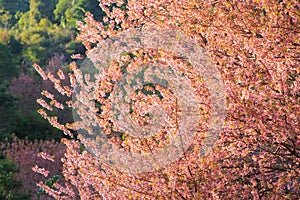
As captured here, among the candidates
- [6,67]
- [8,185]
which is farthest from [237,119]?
[6,67]

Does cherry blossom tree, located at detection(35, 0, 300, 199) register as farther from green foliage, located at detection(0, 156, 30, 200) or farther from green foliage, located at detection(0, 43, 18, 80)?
green foliage, located at detection(0, 43, 18, 80)

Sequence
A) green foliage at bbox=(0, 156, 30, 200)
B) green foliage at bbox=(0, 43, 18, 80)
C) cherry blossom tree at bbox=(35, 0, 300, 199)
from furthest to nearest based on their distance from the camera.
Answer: green foliage at bbox=(0, 43, 18, 80) < green foliage at bbox=(0, 156, 30, 200) < cherry blossom tree at bbox=(35, 0, 300, 199)

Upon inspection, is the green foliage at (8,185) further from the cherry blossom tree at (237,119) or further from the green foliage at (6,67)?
the green foliage at (6,67)

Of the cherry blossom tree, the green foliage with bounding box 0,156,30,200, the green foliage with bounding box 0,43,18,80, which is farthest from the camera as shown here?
the green foliage with bounding box 0,43,18,80

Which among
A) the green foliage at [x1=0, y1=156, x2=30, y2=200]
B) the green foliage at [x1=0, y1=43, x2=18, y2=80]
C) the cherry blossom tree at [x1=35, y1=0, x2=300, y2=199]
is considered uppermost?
the green foliage at [x1=0, y1=43, x2=18, y2=80]

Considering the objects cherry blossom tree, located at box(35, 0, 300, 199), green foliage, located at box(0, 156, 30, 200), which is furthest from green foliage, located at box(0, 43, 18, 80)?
cherry blossom tree, located at box(35, 0, 300, 199)

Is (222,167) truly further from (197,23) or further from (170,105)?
(197,23)

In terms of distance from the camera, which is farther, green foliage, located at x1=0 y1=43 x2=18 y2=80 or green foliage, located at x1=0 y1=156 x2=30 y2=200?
green foliage, located at x1=0 y1=43 x2=18 y2=80

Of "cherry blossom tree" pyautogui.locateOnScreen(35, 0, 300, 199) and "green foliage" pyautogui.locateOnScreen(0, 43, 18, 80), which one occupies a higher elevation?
"green foliage" pyautogui.locateOnScreen(0, 43, 18, 80)

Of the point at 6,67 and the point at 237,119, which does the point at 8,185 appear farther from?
the point at 6,67

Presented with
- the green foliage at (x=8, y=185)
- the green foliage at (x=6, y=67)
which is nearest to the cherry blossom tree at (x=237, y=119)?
the green foliage at (x=8, y=185)
